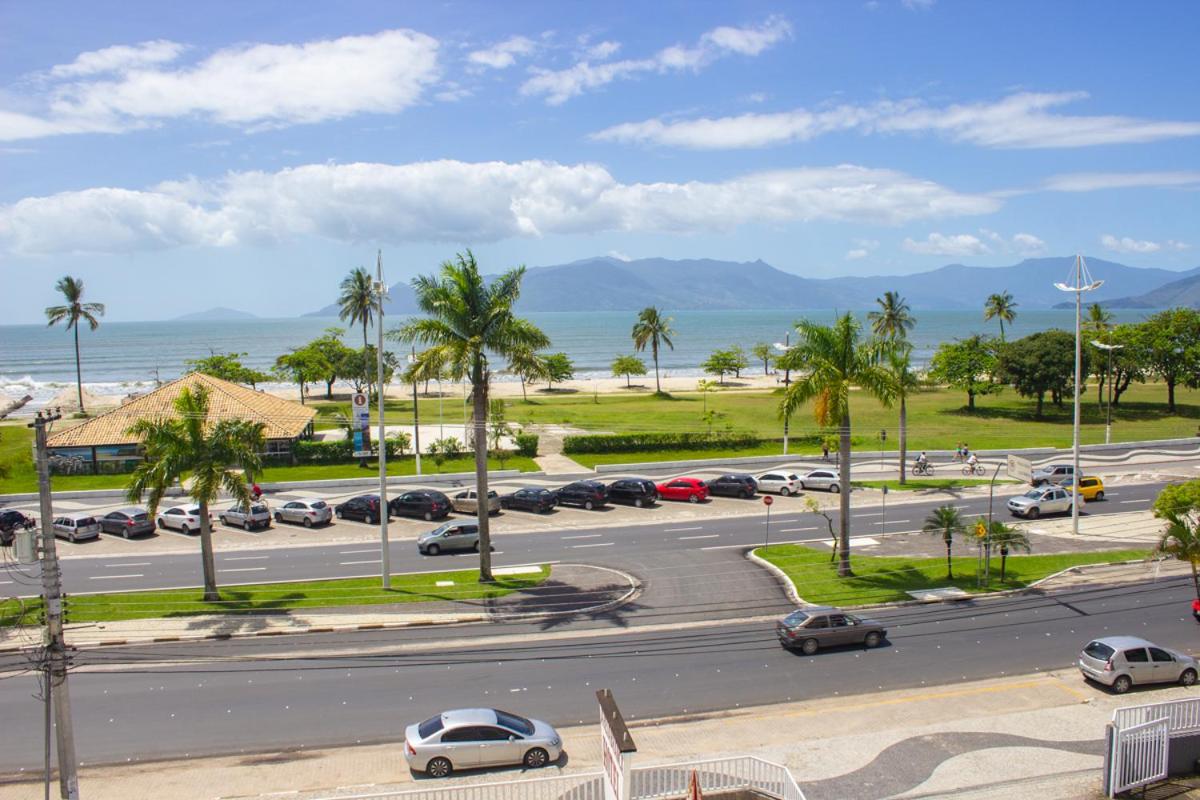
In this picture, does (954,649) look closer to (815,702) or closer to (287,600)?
(815,702)

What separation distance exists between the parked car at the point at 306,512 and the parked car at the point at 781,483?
2412cm

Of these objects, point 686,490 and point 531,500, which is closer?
point 531,500

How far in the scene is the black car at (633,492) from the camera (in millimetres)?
46344

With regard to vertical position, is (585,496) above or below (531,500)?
above

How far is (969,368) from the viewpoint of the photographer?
267 feet

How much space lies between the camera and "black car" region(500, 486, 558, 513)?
45.6 meters

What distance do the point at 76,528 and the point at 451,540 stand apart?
62.0ft

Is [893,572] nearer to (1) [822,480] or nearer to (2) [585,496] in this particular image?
(1) [822,480]

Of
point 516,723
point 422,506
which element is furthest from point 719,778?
point 422,506

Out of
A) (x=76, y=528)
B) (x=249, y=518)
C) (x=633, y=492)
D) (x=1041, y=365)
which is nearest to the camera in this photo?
(x=76, y=528)

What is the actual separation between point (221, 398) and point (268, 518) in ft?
61.0

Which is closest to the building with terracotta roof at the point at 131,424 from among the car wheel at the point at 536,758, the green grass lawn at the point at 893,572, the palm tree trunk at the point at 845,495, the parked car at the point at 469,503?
the parked car at the point at 469,503

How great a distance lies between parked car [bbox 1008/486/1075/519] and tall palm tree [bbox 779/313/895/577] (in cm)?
1636

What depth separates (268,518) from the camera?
43.4 m
